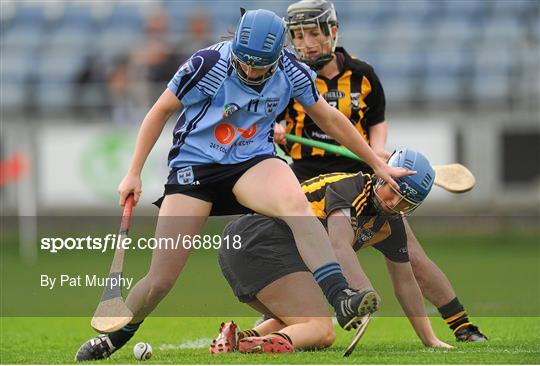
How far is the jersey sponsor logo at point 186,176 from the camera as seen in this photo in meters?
6.08

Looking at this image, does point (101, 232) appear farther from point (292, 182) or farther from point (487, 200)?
point (292, 182)

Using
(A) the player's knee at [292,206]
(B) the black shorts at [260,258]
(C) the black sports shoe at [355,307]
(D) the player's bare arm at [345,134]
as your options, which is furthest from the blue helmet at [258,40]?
(C) the black sports shoe at [355,307]

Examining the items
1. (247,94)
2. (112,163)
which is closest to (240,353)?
(247,94)

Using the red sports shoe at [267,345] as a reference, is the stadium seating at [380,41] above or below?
below

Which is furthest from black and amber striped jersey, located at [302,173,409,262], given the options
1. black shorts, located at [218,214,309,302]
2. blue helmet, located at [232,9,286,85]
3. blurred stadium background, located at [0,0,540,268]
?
blurred stadium background, located at [0,0,540,268]

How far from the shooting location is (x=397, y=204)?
6.31m

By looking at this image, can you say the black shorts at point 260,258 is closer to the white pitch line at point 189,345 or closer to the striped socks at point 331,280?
the white pitch line at point 189,345

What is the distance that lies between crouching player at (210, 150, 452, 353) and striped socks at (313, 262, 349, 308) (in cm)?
32

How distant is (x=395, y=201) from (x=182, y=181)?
1.14 meters

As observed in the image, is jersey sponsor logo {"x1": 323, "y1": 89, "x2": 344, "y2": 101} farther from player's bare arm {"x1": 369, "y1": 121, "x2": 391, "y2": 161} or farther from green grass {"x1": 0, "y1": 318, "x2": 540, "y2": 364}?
green grass {"x1": 0, "y1": 318, "x2": 540, "y2": 364}

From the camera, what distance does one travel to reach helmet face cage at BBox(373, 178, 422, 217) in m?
6.28

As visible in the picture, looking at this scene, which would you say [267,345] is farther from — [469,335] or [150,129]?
[469,335]

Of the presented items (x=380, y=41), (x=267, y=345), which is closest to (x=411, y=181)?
(x=267, y=345)

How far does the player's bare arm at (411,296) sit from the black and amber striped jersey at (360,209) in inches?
2.3
